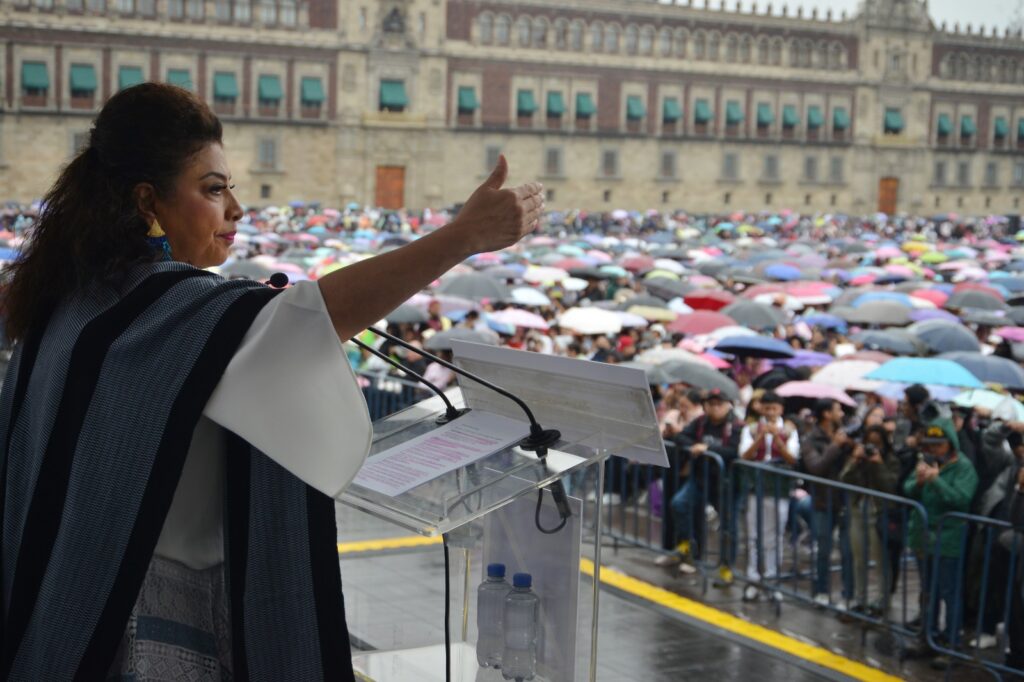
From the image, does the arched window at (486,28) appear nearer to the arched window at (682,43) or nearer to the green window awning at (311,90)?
the green window awning at (311,90)

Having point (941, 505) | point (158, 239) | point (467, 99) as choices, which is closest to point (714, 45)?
point (467, 99)

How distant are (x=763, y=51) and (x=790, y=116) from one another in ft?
10.7

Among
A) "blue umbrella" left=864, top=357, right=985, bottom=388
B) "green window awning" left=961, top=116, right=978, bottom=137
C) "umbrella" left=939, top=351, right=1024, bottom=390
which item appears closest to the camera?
"blue umbrella" left=864, top=357, right=985, bottom=388

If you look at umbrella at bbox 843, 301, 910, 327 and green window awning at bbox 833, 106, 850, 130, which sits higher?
green window awning at bbox 833, 106, 850, 130

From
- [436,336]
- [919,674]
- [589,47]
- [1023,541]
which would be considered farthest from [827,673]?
[589,47]

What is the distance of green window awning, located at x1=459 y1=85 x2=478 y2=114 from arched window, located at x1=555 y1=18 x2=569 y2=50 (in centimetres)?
500

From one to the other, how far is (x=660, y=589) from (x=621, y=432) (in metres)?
5.22

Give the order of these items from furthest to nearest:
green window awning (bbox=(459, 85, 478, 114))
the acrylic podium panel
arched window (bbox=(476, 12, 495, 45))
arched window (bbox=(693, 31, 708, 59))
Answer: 1. arched window (bbox=(693, 31, 708, 59))
2. arched window (bbox=(476, 12, 495, 45))
3. green window awning (bbox=(459, 85, 478, 114))
4. the acrylic podium panel

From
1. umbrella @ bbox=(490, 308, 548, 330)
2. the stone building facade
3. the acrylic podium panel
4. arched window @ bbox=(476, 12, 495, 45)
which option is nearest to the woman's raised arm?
the acrylic podium panel

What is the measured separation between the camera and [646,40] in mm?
59188

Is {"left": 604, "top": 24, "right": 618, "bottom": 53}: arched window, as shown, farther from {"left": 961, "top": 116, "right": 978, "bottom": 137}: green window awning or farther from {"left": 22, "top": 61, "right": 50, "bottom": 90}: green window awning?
{"left": 22, "top": 61, "right": 50, "bottom": 90}: green window awning

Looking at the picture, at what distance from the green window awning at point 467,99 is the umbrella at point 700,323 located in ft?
136

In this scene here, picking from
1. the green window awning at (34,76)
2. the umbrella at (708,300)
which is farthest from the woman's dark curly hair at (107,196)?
the green window awning at (34,76)

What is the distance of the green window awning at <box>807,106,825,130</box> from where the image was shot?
61.9 metres
